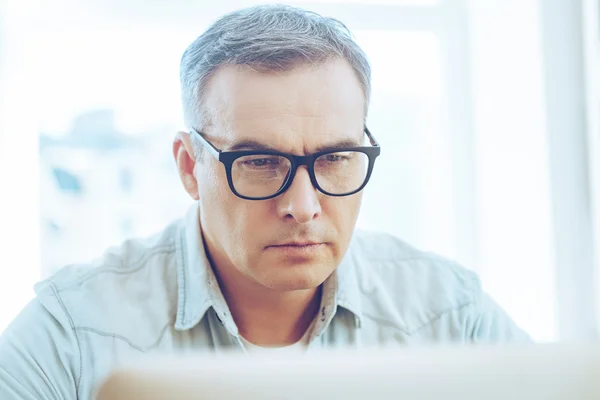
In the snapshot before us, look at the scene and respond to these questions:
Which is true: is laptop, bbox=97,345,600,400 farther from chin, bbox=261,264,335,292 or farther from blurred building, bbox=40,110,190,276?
blurred building, bbox=40,110,190,276

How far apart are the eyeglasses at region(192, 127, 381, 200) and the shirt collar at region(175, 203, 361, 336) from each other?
0.74 ft

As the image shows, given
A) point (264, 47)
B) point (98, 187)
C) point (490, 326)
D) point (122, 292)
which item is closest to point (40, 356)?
point (122, 292)

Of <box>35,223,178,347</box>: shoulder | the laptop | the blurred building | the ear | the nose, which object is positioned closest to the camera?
the laptop

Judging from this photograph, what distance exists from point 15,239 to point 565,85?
1.83 meters

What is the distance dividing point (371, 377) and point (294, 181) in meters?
0.73

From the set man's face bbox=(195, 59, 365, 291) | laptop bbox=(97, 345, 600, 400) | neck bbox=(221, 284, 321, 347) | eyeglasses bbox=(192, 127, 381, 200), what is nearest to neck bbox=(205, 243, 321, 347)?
neck bbox=(221, 284, 321, 347)

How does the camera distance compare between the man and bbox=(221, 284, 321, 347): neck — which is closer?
the man

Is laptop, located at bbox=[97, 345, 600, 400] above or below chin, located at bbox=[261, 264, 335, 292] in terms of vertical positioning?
above

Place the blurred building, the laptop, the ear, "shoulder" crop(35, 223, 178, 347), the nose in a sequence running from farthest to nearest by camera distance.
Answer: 1. the blurred building
2. the ear
3. "shoulder" crop(35, 223, 178, 347)
4. the nose
5. the laptop

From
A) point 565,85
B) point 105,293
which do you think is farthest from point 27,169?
point 565,85

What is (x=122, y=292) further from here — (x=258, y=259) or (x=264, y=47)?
(x=264, y=47)

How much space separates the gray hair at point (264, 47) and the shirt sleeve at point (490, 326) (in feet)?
1.67

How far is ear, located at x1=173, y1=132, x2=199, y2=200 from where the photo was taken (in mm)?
1387

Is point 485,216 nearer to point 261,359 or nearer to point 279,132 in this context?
point 279,132
